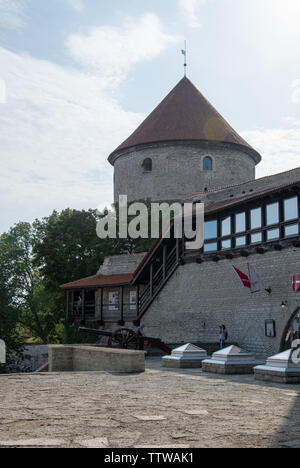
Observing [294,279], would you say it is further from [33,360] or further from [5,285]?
[33,360]

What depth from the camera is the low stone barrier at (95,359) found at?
606 inches

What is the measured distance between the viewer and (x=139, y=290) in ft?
107

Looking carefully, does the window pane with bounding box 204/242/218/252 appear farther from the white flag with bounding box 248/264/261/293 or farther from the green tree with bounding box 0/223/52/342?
the green tree with bounding box 0/223/52/342

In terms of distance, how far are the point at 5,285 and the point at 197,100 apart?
23976 millimetres

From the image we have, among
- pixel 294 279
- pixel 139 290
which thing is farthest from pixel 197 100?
pixel 294 279

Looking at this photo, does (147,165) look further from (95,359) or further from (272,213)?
(95,359)

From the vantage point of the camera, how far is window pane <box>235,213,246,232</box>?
913 inches

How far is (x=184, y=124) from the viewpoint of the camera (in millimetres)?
46625

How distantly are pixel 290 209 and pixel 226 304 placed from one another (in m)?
5.44

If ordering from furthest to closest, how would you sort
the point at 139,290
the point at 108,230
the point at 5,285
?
the point at 108,230 → the point at 5,285 → the point at 139,290

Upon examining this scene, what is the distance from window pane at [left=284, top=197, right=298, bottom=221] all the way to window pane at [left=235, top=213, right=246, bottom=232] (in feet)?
8.08

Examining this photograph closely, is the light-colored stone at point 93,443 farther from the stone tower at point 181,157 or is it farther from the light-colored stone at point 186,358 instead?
the stone tower at point 181,157

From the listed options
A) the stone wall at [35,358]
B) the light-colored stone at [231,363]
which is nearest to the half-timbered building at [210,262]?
the stone wall at [35,358]

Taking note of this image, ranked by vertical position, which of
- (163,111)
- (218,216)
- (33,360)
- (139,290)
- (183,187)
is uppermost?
(163,111)
